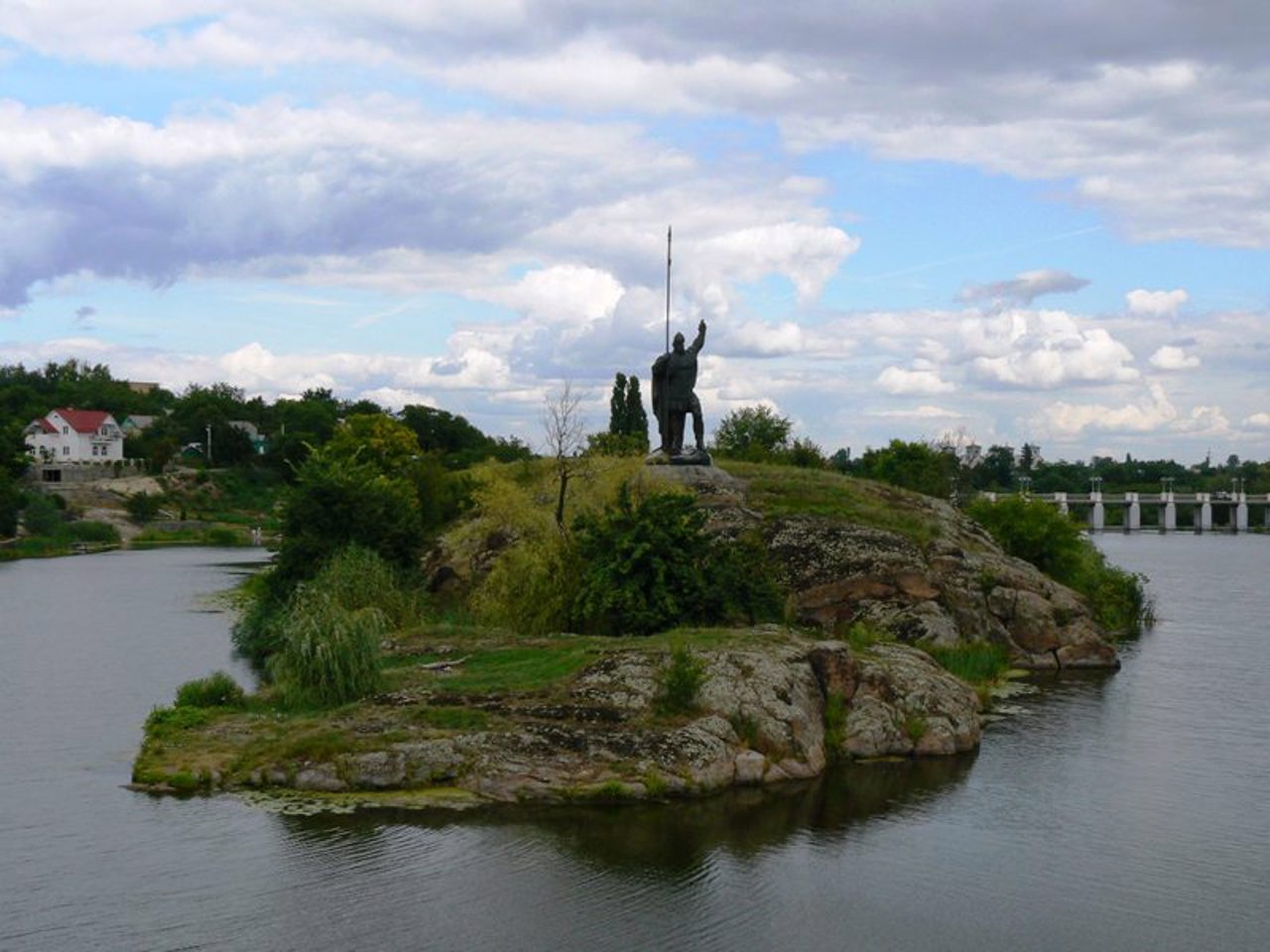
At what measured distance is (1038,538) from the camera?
59406 mm

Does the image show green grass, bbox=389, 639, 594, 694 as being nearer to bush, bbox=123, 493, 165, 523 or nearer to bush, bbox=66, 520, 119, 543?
bush, bbox=66, 520, 119, 543

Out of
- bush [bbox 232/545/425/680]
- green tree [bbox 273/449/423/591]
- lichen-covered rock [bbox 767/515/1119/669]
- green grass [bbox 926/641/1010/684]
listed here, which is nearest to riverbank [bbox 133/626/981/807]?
green grass [bbox 926/641/1010/684]

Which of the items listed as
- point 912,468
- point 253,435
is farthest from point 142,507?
point 912,468

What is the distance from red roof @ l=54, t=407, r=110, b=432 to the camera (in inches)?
6314

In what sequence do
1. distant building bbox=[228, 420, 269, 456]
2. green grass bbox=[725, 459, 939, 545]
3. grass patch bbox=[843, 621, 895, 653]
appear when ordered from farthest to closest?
1. distant building bbox=[228, 420, 269, 456]
2. green grass bbox=[725, 459, 939, 545]
3. grass patch bbox=[843, 621, 895, 653]

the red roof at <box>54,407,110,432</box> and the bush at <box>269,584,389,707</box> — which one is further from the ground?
the red roof at <box>54,407,110,432</box>

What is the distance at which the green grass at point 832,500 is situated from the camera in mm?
48500

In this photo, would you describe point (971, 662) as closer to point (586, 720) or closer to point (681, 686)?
point (681, 686)

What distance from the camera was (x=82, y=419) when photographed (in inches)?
6358

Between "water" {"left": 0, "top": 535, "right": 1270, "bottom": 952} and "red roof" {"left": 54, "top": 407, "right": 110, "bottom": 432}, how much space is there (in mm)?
133949

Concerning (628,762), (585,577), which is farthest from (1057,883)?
(585,577)

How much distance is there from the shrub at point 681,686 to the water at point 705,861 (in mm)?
2496

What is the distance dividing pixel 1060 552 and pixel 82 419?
130 meters

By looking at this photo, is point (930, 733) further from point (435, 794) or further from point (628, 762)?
point (435, 794)
